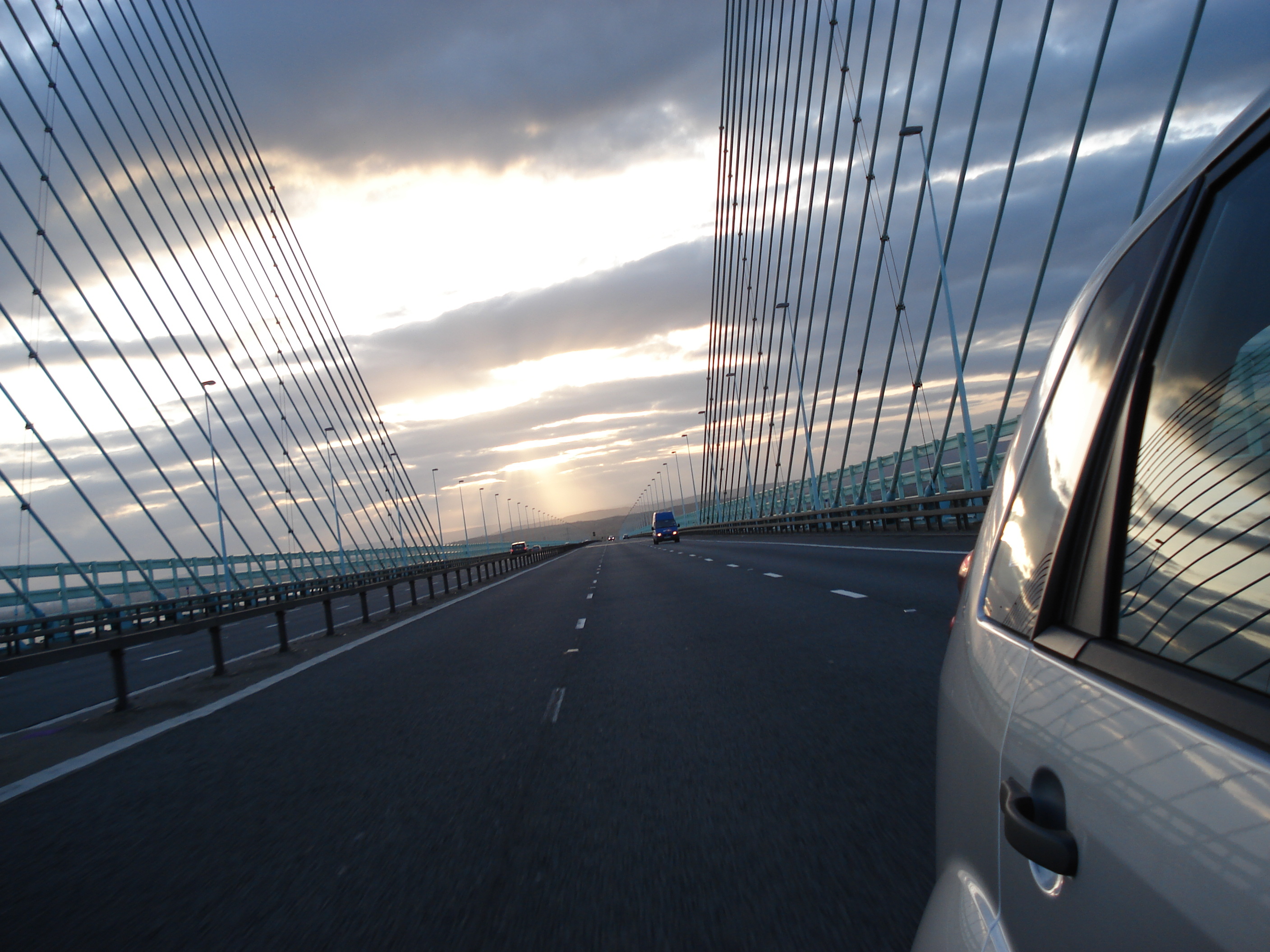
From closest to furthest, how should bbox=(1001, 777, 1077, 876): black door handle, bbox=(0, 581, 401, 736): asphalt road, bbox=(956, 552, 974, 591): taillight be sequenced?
bbox=(1001, 777, 1077, 876): black door handle → bbox=(956, 552, 974, 591): taillight → bbox=(0, 581, 401, 736): asphalt road

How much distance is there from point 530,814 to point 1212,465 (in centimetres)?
425

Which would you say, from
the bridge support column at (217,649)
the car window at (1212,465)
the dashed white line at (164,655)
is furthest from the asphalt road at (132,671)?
the car window at (1212,465)

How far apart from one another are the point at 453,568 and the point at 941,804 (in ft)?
97.0

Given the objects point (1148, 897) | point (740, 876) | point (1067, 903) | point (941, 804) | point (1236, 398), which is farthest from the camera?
point (740, 876)

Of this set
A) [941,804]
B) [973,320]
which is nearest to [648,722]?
[941,804]

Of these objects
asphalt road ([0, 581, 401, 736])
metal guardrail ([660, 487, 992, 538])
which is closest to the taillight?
asphalt road ([0, 581, 401, 736])

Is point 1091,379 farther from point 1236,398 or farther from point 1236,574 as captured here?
point 1236,574

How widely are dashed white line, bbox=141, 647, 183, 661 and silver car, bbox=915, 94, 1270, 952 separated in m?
22.4

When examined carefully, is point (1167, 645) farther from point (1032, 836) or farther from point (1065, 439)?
point (1065, 439)

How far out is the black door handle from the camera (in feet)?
4.63

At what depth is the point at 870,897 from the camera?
3.51 m

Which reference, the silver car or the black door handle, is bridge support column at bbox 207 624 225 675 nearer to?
the silver car

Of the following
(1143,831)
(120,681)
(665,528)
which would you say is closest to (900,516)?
(120,681)

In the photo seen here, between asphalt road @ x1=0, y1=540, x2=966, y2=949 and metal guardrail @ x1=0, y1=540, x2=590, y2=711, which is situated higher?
metal guardrail @ x1=0, y1=540, x2=590, y2=711
